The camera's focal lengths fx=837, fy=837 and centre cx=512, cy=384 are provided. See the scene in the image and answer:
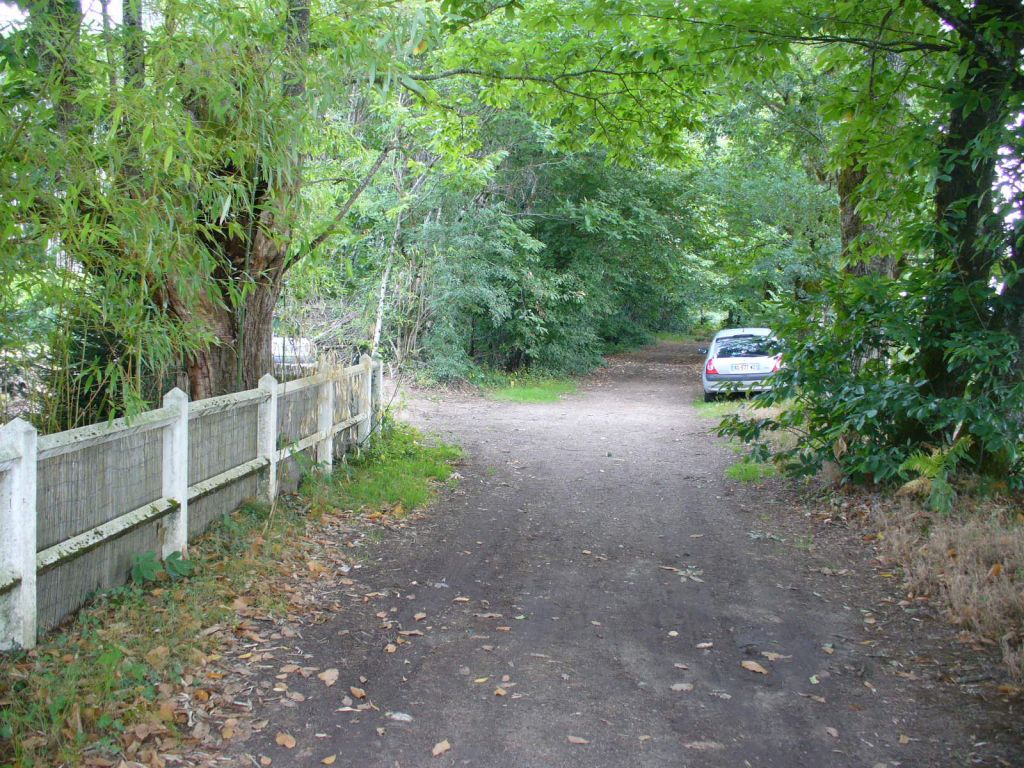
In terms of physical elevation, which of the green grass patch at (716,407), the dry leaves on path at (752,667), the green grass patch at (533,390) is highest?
the dry leaves on path at (752,667)

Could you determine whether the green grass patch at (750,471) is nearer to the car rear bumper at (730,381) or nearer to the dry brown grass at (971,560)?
the dry brown grass at (971,560)

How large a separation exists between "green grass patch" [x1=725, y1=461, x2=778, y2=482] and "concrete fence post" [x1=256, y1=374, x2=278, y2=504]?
238 inches

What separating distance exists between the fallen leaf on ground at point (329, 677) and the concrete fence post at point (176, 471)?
1.89 m

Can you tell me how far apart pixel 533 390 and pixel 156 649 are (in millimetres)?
18310

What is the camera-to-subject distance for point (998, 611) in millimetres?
5484

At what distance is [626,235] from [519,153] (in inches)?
186

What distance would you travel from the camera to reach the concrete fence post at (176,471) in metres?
6.08

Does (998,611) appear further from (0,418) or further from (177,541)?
(0,418)

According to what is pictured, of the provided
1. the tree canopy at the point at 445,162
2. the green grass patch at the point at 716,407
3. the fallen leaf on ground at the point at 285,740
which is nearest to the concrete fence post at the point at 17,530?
the tree canopy at the point at 445,162

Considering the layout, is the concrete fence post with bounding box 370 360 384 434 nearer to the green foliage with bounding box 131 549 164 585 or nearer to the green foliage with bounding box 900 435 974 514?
the green foliage with bounding box 131 549 164 585

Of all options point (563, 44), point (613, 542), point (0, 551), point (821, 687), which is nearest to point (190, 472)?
point (0, 551)

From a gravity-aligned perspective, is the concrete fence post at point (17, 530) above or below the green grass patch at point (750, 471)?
above

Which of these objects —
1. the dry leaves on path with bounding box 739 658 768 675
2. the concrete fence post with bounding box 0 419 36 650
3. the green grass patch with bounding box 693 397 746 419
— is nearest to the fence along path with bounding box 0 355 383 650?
the concrete fence post with bounding box 0 419 36 650

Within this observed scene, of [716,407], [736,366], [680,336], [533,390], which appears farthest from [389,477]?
[680,336]
